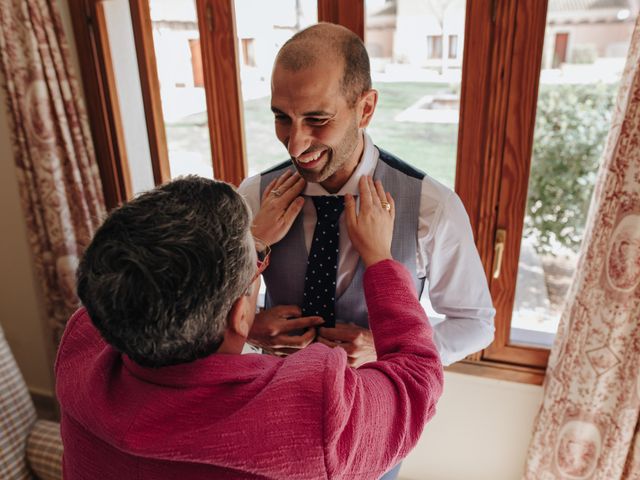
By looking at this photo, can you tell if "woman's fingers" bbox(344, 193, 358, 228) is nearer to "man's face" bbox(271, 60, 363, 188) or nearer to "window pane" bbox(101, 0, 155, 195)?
"man's face" bbox(271, 60, 363, 188)

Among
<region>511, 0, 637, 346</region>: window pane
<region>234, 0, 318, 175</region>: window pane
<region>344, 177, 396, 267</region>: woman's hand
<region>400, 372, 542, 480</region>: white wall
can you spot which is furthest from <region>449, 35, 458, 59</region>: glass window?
<region>400, 372, 542, 480</region>: white wall

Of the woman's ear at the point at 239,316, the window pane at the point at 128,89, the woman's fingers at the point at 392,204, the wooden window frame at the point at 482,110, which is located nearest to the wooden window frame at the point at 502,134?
the wooden window frame at the point at 482,110

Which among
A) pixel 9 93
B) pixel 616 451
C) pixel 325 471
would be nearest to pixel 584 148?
pixel 616 451

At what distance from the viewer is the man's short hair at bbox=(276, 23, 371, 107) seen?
1.05 meters

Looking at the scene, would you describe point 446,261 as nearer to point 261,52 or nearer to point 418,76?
point 418,76

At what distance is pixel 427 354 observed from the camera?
0.90 m

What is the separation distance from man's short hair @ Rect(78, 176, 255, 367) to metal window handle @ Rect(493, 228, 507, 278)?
1.19 meters

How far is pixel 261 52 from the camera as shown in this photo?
1.85 m

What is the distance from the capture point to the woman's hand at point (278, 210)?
47.3 inches

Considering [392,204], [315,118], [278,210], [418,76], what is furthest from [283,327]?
[418,76]

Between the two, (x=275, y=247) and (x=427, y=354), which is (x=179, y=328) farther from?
(x=275, y=247)

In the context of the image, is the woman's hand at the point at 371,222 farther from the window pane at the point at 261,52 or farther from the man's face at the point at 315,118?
the window pane at the point at 261,52

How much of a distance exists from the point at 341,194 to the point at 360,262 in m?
0.18

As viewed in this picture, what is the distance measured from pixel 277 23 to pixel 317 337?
3.77ft
